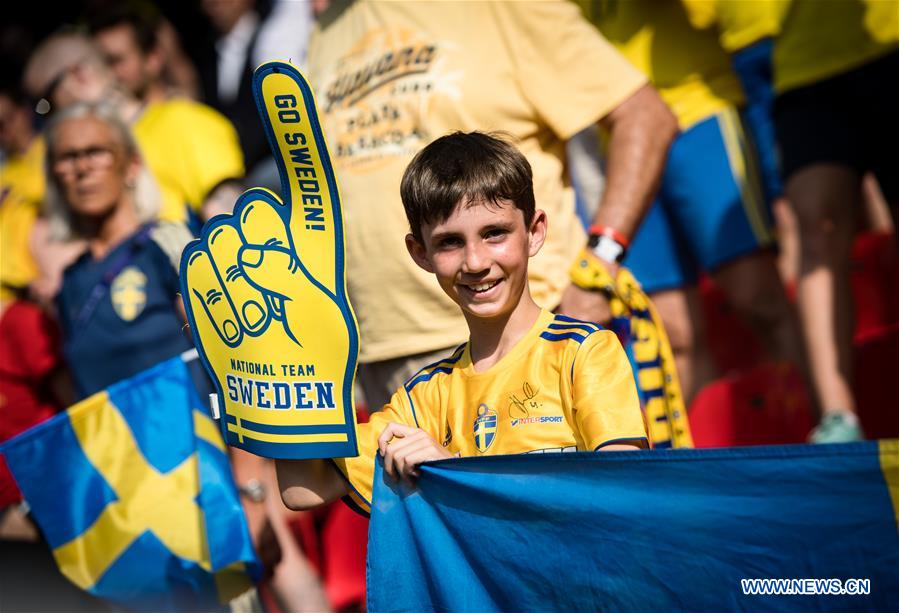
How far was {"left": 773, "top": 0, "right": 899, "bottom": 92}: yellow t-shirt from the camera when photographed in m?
4.12

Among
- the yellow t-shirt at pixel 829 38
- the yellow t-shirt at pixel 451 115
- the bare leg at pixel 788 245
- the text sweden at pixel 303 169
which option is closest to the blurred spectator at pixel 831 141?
the yellow t-shirt at pixel 829 38

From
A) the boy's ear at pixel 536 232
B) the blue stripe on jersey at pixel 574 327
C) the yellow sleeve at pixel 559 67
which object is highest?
the yellow sleeve at pixel 559 67

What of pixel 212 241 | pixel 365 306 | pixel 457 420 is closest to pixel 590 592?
pixel 457 420

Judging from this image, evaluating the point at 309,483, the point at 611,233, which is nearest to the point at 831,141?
the point at 611,233

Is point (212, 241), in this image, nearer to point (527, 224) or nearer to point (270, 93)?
point (270, 93)

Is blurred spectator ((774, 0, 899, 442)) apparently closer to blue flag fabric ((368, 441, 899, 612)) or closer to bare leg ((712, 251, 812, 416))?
bare leg ((712, 251, 812, 416))

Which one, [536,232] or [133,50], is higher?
[133,50]

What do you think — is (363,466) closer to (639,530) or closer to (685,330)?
(639,530)

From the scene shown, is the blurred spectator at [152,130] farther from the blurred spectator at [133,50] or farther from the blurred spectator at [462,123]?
the blurred spectator at [462,123]

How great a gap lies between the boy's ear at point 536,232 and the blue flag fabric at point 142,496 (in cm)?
148

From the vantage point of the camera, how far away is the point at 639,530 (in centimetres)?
239

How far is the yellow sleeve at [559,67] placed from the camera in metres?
3.39

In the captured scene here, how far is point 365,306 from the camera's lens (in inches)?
137
